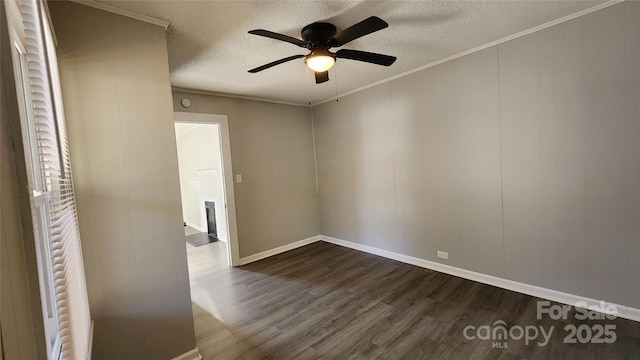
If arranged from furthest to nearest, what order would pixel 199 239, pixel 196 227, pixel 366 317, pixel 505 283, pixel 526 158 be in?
pixel 196 227 → pixel 199 239 → pixel 505 283 → pixel 526 158 → pixel 366 317

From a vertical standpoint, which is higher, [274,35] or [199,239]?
[274,35]

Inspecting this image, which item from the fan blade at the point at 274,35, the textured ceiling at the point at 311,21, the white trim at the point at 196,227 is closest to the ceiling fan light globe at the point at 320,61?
the fan blade at the point at 274,35

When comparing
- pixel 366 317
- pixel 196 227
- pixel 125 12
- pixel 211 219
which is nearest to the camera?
pixel 125 12

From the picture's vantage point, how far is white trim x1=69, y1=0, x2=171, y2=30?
1.58 m

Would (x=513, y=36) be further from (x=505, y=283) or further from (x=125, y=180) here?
(x=125, y=180)

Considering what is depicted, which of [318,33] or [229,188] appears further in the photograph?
[229,188]

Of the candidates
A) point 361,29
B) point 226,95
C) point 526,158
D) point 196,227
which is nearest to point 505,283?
point 526,158

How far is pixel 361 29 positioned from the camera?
5.53 ft

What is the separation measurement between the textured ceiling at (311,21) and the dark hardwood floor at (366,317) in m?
2.51

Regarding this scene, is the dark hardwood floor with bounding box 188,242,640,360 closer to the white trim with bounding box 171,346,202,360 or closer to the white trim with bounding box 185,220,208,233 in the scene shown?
the white trim with bounding box 171,346,202,360

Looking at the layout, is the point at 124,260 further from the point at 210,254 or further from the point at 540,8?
the point at 540,8

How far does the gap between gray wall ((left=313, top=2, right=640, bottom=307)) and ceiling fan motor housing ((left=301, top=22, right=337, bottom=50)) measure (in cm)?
167

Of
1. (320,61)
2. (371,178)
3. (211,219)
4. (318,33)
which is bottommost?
(211,219)

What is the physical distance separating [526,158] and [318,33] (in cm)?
226
